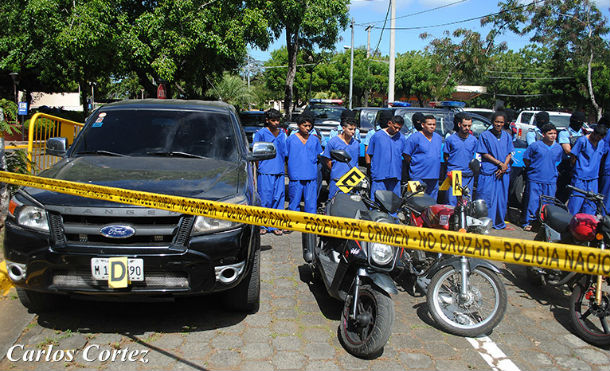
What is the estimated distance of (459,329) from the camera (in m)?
4.07

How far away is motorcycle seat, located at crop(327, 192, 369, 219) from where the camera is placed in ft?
14.8

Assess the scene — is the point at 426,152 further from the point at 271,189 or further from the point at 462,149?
the point at 271,189

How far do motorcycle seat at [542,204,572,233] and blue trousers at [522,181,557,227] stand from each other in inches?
111

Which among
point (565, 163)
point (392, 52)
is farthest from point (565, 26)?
point (565, 163)

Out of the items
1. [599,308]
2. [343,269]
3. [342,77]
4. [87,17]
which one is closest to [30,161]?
[343,269]

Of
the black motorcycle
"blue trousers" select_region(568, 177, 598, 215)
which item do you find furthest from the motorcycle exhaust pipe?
"blue trousers" select_region(568, 177, 598, 215)

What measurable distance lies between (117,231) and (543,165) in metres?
6.67

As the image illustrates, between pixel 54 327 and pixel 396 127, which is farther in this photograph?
pixel 396 127

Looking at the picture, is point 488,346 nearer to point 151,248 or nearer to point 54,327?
point 151,248

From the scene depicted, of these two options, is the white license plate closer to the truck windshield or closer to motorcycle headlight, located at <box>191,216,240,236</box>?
motorcycle headlight, located at <box>191,216,240,236</box>

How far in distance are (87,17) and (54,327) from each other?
1247cm

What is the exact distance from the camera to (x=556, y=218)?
4.87 metres

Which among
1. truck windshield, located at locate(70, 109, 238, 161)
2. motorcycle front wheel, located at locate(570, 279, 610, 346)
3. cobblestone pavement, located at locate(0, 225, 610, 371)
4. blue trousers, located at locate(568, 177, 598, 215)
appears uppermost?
truck windshield, located at locate(70, 109, 238, 161)

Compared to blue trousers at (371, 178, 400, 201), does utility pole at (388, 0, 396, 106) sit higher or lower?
higher
